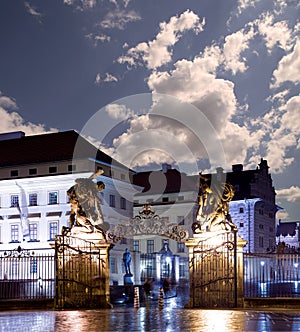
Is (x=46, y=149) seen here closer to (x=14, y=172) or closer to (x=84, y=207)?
(x=14, y=172)

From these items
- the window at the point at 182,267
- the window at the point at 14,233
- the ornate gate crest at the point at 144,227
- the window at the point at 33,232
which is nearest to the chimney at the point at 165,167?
the window at the point at 182,267

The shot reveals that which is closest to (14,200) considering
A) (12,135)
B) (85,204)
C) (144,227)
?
(12,135)

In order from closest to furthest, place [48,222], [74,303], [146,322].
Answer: [146,322]
[74,303]
[48,222]

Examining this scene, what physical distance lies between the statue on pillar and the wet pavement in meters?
3.05

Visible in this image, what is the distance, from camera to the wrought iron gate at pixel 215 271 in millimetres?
22203

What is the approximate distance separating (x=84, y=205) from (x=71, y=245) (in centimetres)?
149

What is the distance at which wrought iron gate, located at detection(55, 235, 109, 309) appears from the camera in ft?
78.8

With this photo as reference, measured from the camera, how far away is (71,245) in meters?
24.6

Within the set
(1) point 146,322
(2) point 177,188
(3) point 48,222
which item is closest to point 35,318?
(1) point 146,322

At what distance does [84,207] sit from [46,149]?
122 feet

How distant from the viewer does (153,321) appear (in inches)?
722

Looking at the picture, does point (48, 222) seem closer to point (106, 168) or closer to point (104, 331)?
point (106, 168)

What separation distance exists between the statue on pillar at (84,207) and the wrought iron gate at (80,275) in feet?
1.52

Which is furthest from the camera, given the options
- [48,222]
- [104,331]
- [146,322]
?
[48,222]
